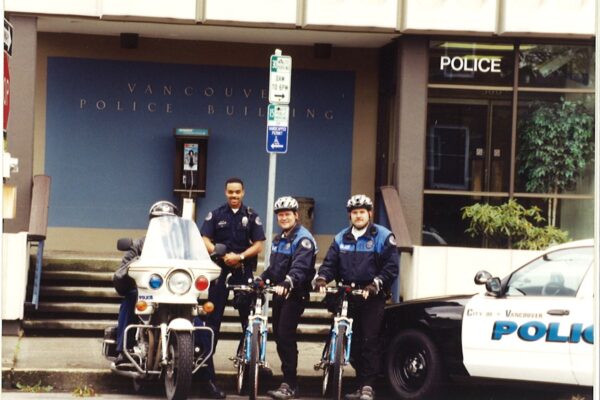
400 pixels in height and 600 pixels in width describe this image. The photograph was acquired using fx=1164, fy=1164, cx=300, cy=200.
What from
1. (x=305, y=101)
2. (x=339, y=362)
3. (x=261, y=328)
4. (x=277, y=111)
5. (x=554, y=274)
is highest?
(x=305, y=101)

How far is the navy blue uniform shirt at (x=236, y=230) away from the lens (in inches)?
430

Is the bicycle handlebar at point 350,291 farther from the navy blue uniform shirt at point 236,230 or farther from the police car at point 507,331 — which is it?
the navy blue uniform shirt at point 236,230

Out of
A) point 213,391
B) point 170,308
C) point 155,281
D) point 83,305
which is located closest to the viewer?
point 155,281

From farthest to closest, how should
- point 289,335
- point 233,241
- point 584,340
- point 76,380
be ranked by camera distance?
point 233,241
point 76,380
point 289,335
point 584,340

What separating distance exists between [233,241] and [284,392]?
1.55m

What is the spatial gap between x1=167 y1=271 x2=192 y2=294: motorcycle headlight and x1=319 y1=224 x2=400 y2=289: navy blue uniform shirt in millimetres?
1293

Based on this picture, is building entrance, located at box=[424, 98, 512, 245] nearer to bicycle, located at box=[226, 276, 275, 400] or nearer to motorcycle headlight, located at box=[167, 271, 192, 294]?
bicycle, located at box=[226, 276, 275, 400]

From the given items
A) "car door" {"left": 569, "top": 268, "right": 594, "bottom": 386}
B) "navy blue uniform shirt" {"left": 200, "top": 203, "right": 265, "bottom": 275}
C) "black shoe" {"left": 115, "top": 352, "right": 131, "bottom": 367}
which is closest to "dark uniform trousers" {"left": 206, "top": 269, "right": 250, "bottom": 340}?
"navy blue uniform shirt" {"left": 200, "top": 203, "right": 265, "bottom": 275}

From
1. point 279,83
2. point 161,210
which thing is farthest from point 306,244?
point 279,83

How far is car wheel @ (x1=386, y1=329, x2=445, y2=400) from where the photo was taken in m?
10.0

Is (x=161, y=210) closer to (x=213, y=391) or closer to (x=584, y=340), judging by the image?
(x=213, y=391)

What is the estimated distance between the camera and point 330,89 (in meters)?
15.9

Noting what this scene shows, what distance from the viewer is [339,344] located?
991 centimetres

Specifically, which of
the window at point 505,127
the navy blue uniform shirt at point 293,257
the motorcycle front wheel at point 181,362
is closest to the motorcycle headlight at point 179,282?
the motorcycle front wheel at point 181,362
